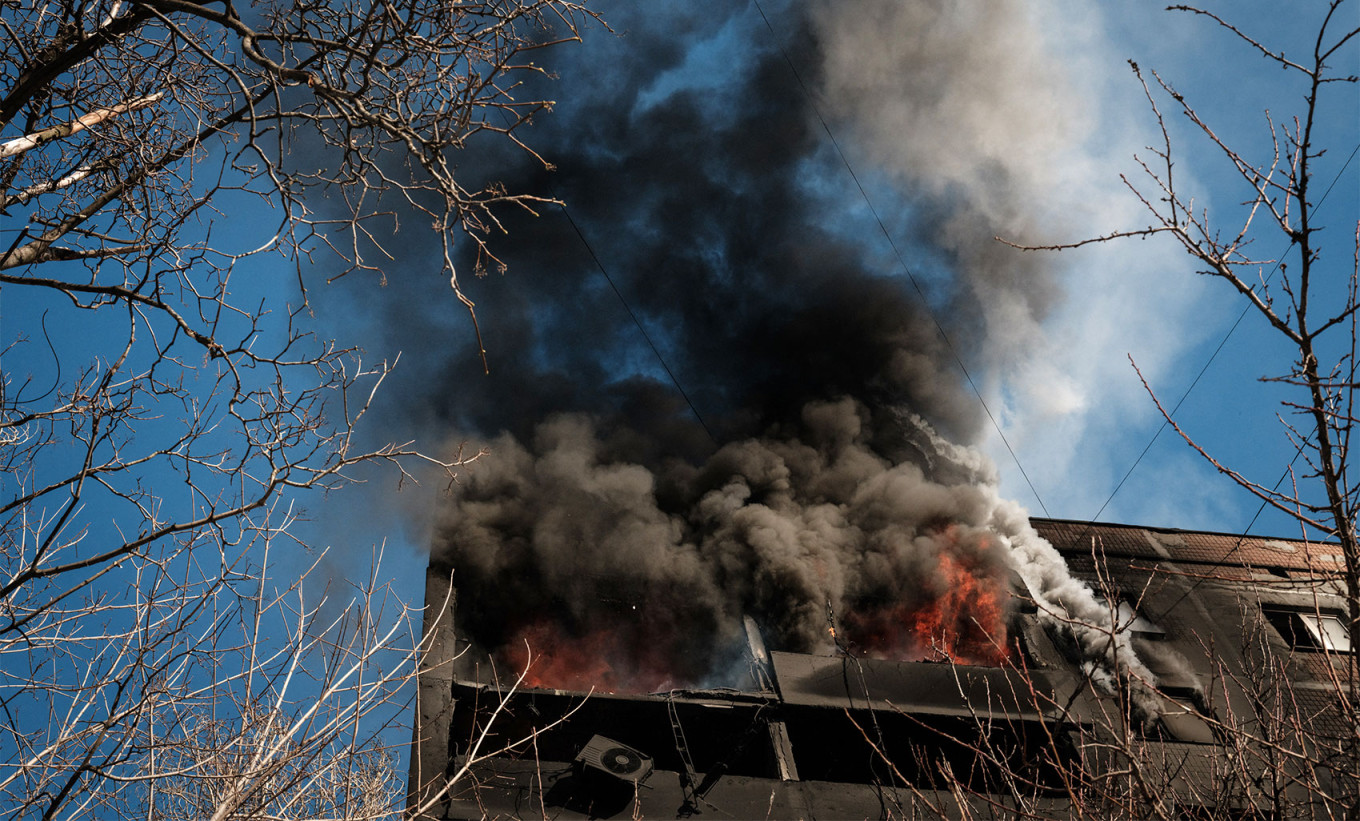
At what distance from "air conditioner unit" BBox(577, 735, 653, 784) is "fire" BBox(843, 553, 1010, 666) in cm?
1016

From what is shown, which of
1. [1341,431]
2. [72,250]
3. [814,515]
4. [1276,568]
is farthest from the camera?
[814,515]

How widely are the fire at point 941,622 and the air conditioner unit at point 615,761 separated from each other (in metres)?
10.2

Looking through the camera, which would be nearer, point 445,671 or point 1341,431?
point 1341,431

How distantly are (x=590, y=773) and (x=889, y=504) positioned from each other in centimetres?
1496

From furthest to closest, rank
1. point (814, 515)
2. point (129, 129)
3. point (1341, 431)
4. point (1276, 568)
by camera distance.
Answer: point (814, 515) → point (1276, 568) → point (129, 129) → point (1341, 431)

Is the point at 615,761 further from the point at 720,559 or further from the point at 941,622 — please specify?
the point at 941,622

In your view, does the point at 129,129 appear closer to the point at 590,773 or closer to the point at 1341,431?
the point at 1341,431

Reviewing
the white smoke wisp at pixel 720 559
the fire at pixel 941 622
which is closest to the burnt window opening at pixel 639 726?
the white smoke wisp at pixel 720 559

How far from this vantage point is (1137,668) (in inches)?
782

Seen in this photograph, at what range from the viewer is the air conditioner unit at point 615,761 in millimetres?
13180

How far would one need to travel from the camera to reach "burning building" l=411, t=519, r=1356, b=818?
1279cm

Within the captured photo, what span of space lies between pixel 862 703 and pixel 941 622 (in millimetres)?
8245

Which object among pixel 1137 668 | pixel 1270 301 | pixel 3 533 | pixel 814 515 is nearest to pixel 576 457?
pixel 814 515

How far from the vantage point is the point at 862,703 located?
15.6m
